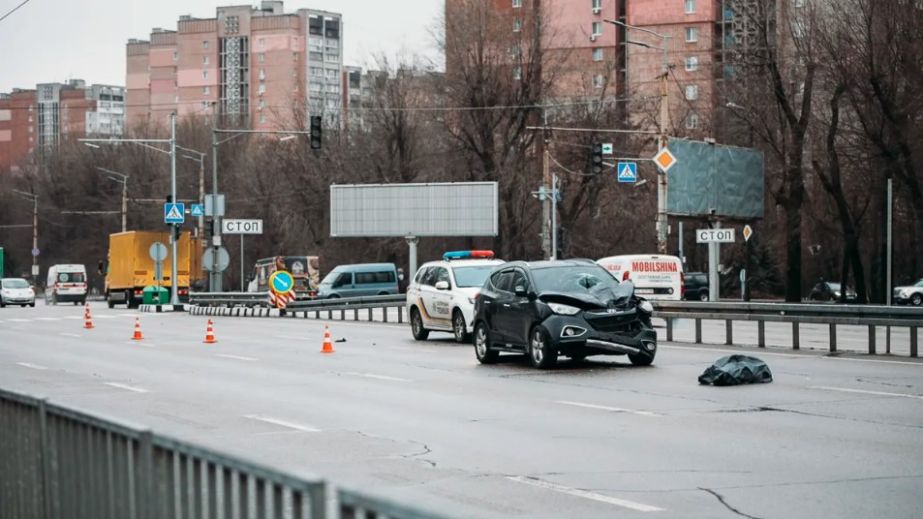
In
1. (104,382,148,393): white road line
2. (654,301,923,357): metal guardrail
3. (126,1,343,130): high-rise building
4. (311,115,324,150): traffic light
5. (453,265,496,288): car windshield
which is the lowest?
(104,382,148,393): white road line

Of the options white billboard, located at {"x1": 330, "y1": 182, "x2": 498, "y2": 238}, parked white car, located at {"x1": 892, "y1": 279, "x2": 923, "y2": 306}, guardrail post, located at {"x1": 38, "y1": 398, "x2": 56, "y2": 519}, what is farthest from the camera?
white billboard, located at {"x1": 330, "y1": 182, "x2": 498, "y2": 238}

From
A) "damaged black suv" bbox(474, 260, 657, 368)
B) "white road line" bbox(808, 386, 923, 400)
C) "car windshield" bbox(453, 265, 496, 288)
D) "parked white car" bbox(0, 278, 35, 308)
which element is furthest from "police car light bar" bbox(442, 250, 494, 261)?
"parked white car" bbox(0, 278, 35, 308)

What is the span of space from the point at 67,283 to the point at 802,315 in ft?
210

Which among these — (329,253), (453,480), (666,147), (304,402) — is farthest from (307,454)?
(329,253)

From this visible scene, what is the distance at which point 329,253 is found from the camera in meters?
83.4

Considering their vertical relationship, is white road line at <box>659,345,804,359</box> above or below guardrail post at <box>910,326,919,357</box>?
below

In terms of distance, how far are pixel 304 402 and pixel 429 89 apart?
179 ft

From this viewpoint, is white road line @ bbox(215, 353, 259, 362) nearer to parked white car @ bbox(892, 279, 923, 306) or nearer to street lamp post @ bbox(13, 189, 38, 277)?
parked white car @ bbox(892, 279, 923, 306)

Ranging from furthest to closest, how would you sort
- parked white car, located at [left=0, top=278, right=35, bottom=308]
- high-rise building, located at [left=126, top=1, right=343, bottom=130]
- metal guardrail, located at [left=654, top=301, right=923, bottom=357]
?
high-rise building, located at [left=126, top=1, right=343, bottom=130], parked white car, located at [left=0, top=278, right=35, bottom=308], metal guardrail, located at [left=654, top=301, right=923, bottom=357]

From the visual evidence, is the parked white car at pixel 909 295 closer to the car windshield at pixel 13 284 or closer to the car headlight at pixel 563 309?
the car windshield at pixel 13 284

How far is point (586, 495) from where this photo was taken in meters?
9.70

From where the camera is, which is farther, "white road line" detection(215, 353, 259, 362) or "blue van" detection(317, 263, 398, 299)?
"blue van" detection(317, 263, 398, 299)

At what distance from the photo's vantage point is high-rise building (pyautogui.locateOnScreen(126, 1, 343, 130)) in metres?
161

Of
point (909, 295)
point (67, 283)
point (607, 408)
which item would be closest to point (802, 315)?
point (607, 408)
